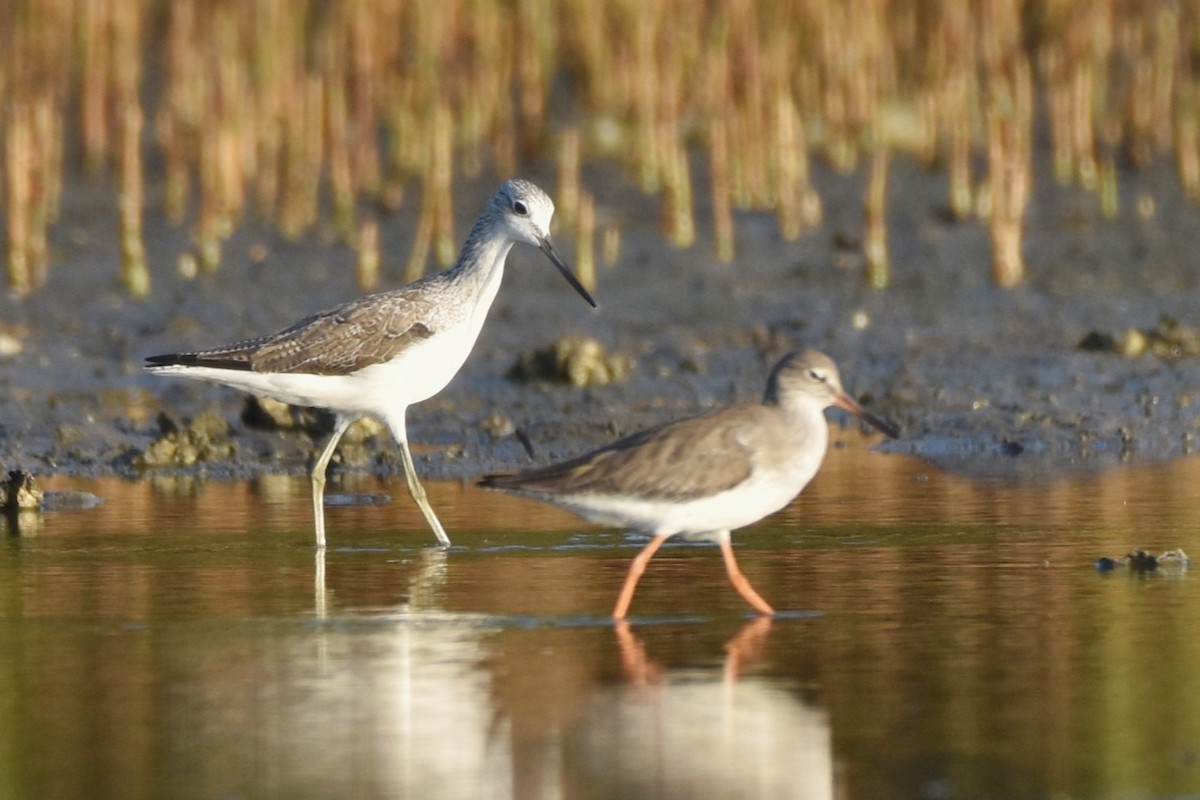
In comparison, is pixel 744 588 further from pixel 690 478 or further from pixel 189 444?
pixel 189 444

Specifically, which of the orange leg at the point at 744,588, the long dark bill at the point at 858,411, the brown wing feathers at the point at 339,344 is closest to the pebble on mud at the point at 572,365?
the brown wing feathers at the point at 339,344

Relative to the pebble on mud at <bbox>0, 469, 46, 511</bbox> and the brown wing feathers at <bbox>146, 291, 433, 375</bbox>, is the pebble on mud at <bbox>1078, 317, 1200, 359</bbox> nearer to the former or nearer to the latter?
the brown wing feathers at <bbox>146, 291, 433, 375</bbox>

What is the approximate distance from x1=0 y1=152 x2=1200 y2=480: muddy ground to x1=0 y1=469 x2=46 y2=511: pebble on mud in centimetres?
135

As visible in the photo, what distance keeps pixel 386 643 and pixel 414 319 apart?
305cm

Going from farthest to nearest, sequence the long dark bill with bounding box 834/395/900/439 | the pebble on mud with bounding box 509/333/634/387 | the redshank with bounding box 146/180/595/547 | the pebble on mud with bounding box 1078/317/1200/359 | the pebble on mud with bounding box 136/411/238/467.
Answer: the pebble on mud with bounding box 1078/317/1200/359 → the pebble on mud with bounding box 509/333/634/387 → the pebble on mud with bounding box 136/411/238/467 → the redshank with bounding box 146/180/595/547 → the long dark bill with bounding box 834/395/900/439

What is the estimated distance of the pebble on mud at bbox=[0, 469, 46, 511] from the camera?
30.7 ft

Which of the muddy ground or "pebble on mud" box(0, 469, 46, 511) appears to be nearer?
"pebble on mud" box(0, 469, 46, 511)

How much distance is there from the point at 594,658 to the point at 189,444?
5.18m

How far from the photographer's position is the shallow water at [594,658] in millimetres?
4980

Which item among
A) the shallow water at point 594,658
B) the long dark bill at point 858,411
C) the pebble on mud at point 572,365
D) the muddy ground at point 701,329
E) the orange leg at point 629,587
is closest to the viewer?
the shallow water at point 594,658

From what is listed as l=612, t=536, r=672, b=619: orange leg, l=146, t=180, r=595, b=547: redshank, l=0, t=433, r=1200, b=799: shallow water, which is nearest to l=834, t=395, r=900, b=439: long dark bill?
l=0, t=433, r=1200, b=799: shallow water

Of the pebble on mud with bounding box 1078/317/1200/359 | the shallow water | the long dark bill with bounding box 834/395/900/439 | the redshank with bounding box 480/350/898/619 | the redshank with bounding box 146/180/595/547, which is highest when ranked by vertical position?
the pebble on mud with bounding box 1078/317/1200/359

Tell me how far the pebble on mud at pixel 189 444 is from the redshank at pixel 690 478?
427cm

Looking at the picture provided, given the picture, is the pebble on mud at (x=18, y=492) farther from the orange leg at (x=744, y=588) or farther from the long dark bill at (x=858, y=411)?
the long dark bill at (x=858, y=411)
